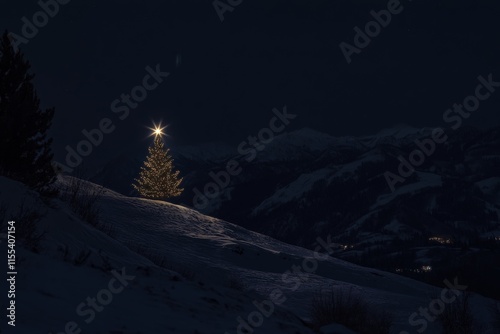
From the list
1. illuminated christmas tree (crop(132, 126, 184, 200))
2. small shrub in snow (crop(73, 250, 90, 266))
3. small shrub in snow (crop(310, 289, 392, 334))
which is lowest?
small shrub in snow (crop(73, 250, 90, 266))

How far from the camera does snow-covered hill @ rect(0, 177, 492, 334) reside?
6.73m

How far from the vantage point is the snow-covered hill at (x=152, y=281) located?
6.73 meters

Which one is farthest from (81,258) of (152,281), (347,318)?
(347,318)

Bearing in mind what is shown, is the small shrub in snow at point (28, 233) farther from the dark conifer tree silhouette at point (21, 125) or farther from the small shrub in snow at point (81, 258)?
the dark conifer tree silhouette at point (21, 125)

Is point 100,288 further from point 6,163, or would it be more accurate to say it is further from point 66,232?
point 6,163

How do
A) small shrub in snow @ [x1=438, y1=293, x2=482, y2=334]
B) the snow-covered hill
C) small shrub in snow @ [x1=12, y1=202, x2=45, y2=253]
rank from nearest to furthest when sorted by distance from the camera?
the snow-covered hill → small shrub in snow @ [x1=12, y1=202, x2=45, y2=253] → small shrub in snow @ [x1=438, y1=293, x2=482, y2=334]

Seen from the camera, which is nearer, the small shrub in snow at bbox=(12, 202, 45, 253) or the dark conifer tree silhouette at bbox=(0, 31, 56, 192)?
the small shrub in snow at bbox=(12, 202, 45, 253)

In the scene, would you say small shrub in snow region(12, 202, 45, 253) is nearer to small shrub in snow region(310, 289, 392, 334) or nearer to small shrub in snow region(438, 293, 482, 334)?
small shrub in snow region(310, 289, 392, 334)

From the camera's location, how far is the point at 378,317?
1213 centimetres

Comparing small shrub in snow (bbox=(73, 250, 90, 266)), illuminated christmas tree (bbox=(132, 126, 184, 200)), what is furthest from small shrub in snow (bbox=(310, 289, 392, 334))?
illuminated christmas tree (bbox=(132, 126, 184, 200))

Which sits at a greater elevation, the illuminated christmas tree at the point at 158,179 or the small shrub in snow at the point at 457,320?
the illuminated christmas tree at the point at 158,179

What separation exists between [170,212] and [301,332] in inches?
557

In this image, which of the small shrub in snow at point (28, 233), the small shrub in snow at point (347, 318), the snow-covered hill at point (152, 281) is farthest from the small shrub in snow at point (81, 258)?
the small shrub in snow at point (347, 318)

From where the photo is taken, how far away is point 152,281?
900 cm
